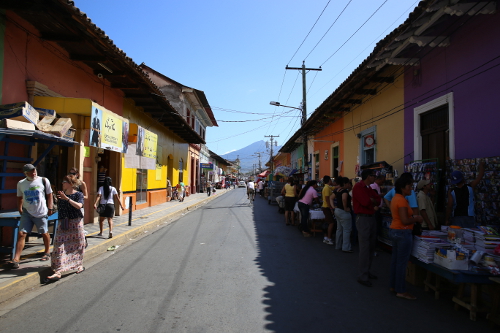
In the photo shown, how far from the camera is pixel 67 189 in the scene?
564 centimetres

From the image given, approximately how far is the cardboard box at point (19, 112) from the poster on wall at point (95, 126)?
2071 mm

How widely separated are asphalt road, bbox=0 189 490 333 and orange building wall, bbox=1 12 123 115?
4143mm

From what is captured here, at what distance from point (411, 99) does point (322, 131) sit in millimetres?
9528

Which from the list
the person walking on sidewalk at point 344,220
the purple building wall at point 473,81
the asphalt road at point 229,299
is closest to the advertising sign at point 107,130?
the asphalt road at point 229,299

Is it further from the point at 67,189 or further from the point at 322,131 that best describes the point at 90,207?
the point at 322,131

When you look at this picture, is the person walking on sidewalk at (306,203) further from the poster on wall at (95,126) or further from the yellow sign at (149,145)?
the yellow sign at (149,145)

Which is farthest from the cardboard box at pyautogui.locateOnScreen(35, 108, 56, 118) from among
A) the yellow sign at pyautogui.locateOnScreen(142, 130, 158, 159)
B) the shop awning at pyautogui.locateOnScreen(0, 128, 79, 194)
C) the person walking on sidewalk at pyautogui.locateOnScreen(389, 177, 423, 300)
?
the person walking on sidewalk at pyautogui.locateOnScreen(389, 177, 423, 300)

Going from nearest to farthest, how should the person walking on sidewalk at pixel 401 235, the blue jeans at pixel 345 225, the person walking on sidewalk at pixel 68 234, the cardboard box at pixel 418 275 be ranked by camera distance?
the person walking on sidewalk at pixel 401 235 < the cardboard box at pixel 418 275 < the person walking on sidewalk at pixel 68 234 < the blue jeans at pixel 345 225

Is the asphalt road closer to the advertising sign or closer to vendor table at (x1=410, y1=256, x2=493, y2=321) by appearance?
vendor table at (x1=410, y1=256, x2=493, y2=321)

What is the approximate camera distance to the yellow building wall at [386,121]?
925 cm

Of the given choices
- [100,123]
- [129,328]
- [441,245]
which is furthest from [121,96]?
[441,245]

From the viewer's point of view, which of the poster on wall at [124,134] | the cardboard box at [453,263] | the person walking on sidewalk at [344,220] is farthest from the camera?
the poster on wall at [124,134]

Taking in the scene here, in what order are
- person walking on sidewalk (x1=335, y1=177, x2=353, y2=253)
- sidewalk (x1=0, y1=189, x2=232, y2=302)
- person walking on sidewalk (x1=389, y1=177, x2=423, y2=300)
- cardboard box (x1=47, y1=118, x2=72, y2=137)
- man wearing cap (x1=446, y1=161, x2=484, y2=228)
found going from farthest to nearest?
1. person walking on sidewalk (x1=335, y1=177, x2=353, y2=253)
2. cardboard box (x1=47, y1=118, x2=72, y2=137)
3. man wearing cap (x1=446, y1=161, x2=484, y2=228)
4. sidewalk (x1=0, y1=189, x2=232, y2=302)
5. person walking on sidewalk (x1=389, y1=177, x2=423, y2=300)

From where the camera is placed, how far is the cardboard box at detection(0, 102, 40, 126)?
592cm
